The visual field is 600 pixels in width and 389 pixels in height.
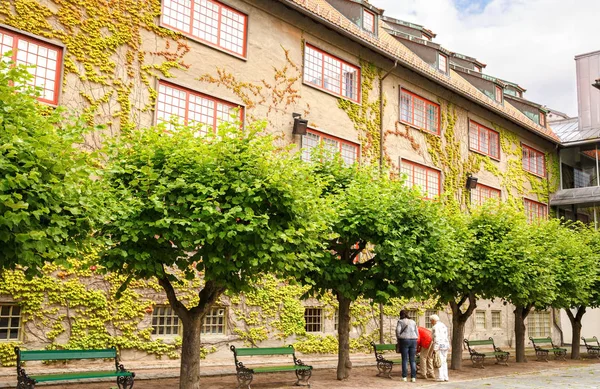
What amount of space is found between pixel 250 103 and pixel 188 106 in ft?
7.56

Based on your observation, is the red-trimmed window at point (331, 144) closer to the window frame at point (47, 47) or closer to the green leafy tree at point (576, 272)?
the green leafy tree at point (576, 272)

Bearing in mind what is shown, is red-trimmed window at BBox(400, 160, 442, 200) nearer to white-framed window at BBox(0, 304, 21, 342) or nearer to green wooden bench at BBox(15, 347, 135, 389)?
green wooden bench at BBox(15, 347, 135, 389)

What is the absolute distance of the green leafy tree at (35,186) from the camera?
25.1 feet

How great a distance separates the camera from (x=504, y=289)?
18688 mm

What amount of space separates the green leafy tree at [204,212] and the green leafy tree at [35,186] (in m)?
1.38

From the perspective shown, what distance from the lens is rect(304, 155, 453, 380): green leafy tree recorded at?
575 inches

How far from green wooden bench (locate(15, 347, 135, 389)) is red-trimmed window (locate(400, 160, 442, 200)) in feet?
50.5

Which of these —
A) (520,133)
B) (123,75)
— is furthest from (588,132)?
(123,75)

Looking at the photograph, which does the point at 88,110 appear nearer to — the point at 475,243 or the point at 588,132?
the point at 475,243

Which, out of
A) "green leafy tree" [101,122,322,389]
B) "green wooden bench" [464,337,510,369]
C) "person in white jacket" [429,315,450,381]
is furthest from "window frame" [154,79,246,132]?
"green wooden bench" [464,337,510,369]

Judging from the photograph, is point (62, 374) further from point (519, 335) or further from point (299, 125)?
point (519, 335)

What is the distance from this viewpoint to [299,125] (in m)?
20.2

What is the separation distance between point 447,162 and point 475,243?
30.2 ft

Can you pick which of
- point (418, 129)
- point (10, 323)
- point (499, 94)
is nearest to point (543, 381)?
point (418, 129)
